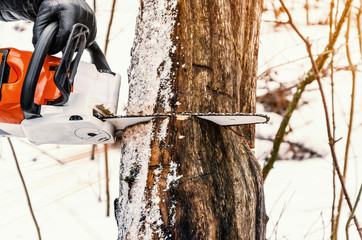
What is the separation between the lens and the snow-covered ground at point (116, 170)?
2068 millimetres

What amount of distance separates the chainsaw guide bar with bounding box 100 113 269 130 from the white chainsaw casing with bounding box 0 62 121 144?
0.04 meters

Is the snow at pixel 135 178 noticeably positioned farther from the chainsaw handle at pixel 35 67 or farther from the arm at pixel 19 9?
the arm at pixel 19 9

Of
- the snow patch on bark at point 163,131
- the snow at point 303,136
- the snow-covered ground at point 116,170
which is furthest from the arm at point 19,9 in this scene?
the snow at point 303,136

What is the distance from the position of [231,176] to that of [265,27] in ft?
5.36

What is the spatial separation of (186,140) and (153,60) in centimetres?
23

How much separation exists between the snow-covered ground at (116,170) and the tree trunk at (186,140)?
1.15m

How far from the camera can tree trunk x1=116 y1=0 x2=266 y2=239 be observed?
0.70 meters

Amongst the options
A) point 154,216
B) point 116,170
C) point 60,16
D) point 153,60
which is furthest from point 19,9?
point 116,170

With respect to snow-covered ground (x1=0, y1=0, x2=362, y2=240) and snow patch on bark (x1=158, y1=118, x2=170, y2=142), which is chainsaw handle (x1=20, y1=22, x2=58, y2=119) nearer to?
snow patch on bark (x1=158, y1=118, x2=170, y2=142)

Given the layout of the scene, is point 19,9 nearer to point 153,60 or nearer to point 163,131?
point 153,60

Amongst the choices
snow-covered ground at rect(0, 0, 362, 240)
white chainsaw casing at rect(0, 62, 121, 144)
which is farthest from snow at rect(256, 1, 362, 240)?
white chainsaw casing at rect(0, 62, 121, 144)

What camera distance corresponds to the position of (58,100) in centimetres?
77

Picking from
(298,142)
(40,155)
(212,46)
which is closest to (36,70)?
(212,46)

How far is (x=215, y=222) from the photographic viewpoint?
716 millimetres
